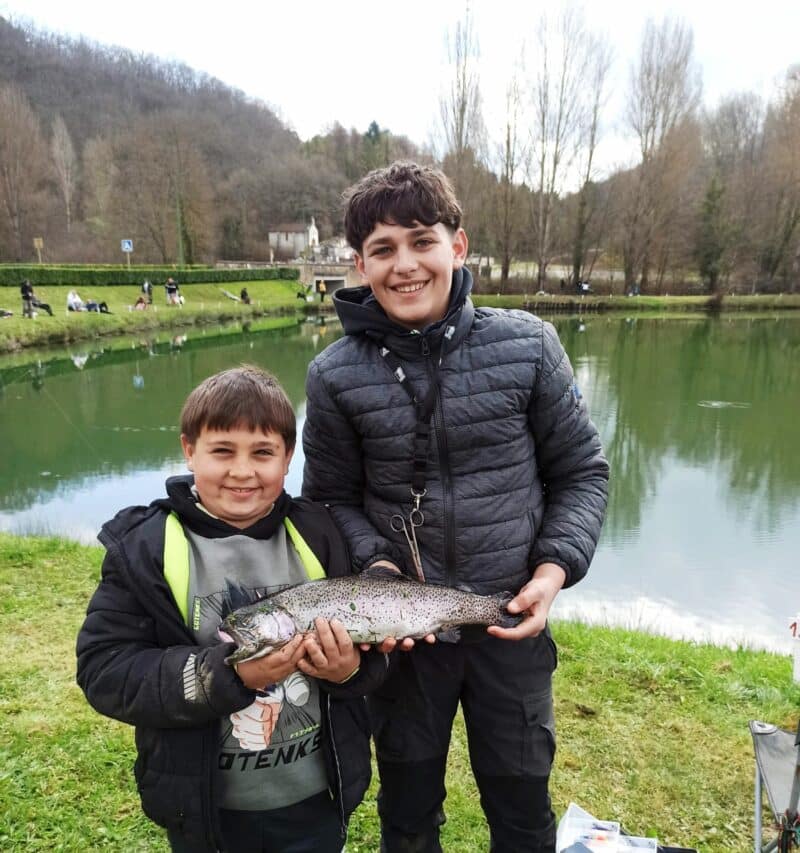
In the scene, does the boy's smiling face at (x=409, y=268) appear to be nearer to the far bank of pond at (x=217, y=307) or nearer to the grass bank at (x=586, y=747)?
the grass bank at (x=586, y=747)

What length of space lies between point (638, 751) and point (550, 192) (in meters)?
38.6

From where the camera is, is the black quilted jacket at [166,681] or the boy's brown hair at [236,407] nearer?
the black quilted jacket at [166,681]

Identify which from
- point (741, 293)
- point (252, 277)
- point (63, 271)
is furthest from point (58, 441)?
point (741, 293)

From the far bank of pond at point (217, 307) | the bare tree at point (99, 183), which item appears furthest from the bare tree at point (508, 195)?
the bare tree at point (99, 183)

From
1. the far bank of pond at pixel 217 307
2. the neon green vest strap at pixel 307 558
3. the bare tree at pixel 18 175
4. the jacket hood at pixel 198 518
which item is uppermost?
the bare tree at pixel 18 175

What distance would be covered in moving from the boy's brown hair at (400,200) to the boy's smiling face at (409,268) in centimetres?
2

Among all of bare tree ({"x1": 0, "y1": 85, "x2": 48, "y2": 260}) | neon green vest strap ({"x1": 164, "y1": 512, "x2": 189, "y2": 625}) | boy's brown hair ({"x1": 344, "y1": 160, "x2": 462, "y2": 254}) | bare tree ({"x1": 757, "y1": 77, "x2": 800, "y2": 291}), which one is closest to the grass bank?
neon green vest strap ({"x1": 164, "y1": 512, "x2": 189, "y2": 625})

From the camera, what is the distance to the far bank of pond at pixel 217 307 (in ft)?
63.2

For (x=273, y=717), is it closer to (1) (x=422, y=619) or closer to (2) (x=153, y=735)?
(2) (x=153, y=735)

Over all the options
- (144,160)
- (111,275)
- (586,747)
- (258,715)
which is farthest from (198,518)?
(144,160)

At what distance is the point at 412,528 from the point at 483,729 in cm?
60

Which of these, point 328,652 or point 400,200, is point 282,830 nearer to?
point 328,652

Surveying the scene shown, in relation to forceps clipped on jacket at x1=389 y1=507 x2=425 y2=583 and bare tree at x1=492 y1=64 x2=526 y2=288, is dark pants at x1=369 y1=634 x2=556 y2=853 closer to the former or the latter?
forceps clipped on jacket at x1=389 y1=507 x2=425 y2=583

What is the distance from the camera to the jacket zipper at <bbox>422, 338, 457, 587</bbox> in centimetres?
169
